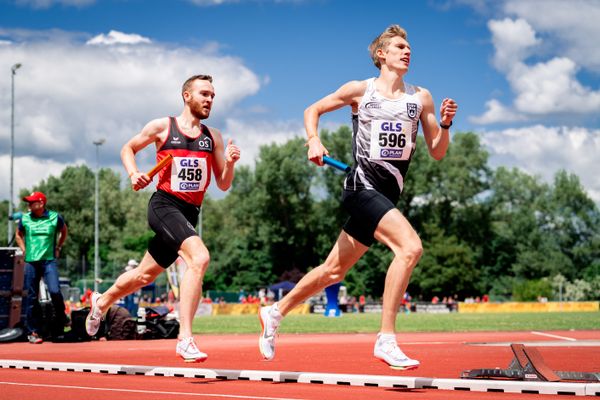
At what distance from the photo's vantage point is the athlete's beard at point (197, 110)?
9383 millimetres

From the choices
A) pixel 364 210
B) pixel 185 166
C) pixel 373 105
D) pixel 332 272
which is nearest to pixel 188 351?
pixel 332 272

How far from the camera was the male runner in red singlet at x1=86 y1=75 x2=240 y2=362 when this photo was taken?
28.5ft

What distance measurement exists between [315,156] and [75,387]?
263 centimetres

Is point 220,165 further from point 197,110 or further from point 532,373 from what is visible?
point 532,373

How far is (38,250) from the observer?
16.0m

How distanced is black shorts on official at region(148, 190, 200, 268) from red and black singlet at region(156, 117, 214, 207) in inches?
3.0

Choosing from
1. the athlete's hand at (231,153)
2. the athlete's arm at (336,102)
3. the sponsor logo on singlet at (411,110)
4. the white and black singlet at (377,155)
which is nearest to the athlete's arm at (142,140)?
the athlete's hand at (231,153)

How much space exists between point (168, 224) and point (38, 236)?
7.82 metres

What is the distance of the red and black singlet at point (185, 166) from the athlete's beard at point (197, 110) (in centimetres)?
22

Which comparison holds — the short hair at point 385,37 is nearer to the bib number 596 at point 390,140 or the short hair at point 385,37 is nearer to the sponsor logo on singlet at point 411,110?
the sponsor logo on singlet at point 411,110

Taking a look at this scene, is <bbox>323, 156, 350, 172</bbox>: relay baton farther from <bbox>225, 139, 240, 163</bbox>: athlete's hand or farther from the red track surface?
the red track surface

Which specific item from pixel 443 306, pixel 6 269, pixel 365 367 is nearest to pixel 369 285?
pixel 443 306

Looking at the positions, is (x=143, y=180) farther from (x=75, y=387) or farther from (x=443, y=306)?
(x=443, y=306)

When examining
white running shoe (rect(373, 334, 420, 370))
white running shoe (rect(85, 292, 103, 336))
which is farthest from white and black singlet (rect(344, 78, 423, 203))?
white running shoe (rect(85, 292, 103, 336))
